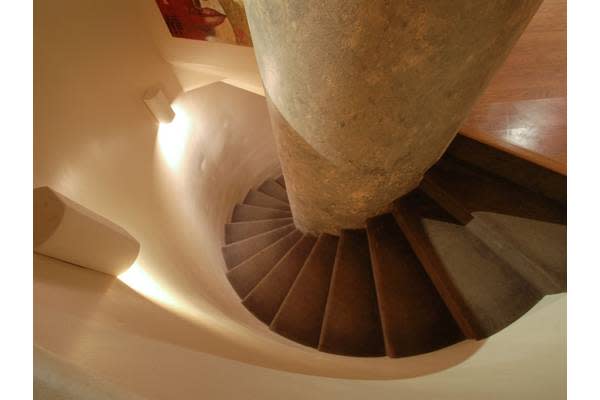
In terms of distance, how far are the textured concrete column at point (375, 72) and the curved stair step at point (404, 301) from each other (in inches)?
28.8

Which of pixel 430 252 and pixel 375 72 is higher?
pixel 375 72

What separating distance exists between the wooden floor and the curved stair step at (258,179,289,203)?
147 inches

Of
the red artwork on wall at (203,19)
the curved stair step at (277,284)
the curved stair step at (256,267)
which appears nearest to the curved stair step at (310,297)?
the curved stair step at (277,284)

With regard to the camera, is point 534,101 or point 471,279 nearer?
point 471,279

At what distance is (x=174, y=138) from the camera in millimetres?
3236

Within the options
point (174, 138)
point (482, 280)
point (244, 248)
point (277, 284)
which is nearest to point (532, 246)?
point (482, 280)

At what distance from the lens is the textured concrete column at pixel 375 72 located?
3.21 feet

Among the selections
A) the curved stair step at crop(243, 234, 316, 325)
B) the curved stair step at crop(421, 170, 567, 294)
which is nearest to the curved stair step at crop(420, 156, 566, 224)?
the curved stair step at crop(421, 170, 567, 294)

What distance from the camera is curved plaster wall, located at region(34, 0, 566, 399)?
1058mm

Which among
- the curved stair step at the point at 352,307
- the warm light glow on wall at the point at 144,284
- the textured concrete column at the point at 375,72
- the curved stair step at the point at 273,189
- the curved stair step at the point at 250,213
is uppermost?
the curved stair step at the point at 273,189

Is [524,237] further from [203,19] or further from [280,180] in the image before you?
[280,180]

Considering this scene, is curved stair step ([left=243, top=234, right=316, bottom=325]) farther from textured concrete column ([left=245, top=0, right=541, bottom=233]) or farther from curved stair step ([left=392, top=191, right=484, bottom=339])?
textured concrete column ([left=245, top=0, right=541, bottom=233])

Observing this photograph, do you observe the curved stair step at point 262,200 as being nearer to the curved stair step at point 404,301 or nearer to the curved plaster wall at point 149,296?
the curved plaster wall at point 149,296

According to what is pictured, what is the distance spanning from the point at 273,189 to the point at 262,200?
358 millimetres
